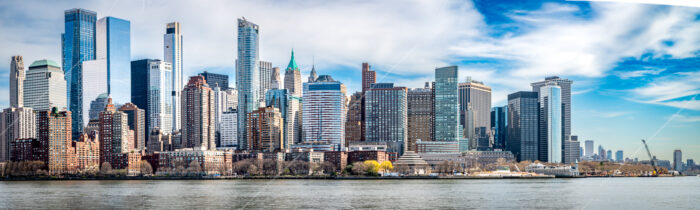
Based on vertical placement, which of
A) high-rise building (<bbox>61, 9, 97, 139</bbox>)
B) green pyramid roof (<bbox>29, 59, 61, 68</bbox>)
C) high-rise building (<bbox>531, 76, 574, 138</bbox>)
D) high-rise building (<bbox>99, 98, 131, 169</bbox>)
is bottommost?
high-rise building (<bbox>99, 98, 131, 169</bbox>)

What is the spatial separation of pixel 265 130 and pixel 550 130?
18.0 m

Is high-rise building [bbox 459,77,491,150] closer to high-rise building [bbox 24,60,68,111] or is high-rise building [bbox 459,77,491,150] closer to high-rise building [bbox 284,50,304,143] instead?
high-rise building [bbox 24,60,68,111]

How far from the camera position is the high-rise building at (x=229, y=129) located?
36625 millimetres

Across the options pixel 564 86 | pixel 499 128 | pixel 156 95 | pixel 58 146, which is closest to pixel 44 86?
pixel 564 86

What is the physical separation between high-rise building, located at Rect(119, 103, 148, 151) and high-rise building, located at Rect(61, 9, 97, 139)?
29.5 feet

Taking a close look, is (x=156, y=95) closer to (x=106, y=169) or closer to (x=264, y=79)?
(x=264, y=79)

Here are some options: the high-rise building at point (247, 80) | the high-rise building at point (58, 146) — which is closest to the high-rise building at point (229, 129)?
the high-rise building at point (247, 80)

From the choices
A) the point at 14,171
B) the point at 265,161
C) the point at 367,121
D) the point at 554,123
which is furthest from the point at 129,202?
the point at 367,121

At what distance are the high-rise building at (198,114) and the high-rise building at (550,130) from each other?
64.3 feet

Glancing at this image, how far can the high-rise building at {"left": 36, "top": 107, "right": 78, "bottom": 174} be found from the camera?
17.0 m

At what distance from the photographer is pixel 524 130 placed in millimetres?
19141

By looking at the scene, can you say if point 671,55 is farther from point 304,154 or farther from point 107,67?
point 304,154

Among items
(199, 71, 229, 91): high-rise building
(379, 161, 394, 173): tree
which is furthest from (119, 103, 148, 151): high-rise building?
(379, 161, 394, 173): tree

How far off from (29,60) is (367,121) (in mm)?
21793
